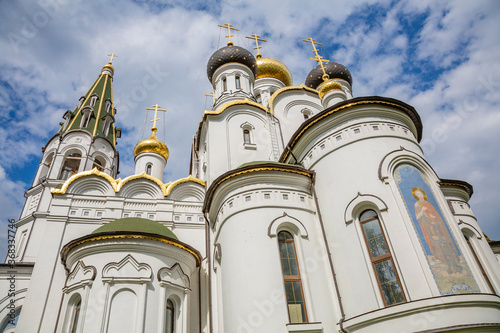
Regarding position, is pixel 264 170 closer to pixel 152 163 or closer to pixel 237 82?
pixel 237 82

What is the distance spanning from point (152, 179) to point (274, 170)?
6.28 meters

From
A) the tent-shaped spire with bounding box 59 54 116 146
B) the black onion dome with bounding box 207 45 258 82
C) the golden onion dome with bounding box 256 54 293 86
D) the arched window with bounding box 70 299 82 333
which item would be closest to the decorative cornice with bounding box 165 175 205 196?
the arched window with bounding box 70 299 82 333

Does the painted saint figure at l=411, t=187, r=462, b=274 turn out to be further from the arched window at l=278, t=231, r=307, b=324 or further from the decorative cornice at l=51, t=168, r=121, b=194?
the decorative cornice at l=51, t=168, r=121, b=194

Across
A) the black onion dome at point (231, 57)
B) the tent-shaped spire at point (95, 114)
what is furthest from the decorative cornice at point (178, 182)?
the tent-shaped spire at point (95, 114)

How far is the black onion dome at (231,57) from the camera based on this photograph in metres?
15.2

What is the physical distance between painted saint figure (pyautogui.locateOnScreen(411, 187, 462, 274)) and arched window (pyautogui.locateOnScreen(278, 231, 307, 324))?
2.49 m

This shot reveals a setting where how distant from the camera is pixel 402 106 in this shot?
26.2ft

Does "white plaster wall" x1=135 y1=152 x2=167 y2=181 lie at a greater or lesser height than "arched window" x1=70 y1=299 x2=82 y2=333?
greater

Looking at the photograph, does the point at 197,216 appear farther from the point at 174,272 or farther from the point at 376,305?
the point at 376,305

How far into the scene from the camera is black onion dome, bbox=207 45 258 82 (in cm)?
1516

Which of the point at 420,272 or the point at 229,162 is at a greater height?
the point at 229,162

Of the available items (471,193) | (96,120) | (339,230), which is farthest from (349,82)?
(96,120)

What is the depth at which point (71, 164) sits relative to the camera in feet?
54.0

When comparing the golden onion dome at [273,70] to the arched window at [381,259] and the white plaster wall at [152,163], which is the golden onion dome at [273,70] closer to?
the white plaster wall at [152,163]
